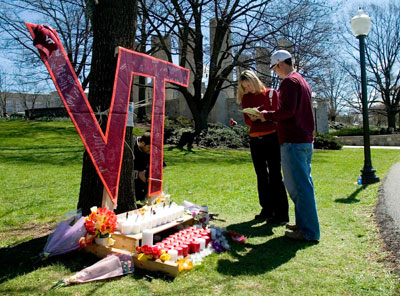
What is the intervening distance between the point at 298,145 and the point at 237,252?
4.07 feet

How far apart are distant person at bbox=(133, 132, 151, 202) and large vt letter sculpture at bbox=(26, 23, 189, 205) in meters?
0.64

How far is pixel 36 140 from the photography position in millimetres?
15602

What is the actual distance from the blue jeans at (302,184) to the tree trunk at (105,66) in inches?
69.8

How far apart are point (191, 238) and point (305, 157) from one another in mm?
1428

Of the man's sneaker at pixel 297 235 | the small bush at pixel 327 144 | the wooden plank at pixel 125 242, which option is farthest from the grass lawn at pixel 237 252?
the small bush at pixel 327 144

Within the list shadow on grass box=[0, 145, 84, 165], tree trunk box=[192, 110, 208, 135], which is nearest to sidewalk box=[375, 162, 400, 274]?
shadow on grass box=[0, 145, 84, 165]

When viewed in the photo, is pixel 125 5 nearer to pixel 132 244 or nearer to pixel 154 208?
pixel 154 208

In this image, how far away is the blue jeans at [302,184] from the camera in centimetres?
347

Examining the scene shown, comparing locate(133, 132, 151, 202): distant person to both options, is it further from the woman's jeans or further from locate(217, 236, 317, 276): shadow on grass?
locate(217, 236, 317, 276): shadow on grass

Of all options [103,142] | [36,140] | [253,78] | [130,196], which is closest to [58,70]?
[103,142]

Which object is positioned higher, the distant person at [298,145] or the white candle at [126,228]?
the distant person at [298,145]

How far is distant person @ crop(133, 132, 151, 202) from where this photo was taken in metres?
4.71

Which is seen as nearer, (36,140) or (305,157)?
(305,157)

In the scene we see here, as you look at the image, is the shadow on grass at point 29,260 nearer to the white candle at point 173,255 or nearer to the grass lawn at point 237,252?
the grass lawn at point 237,252
